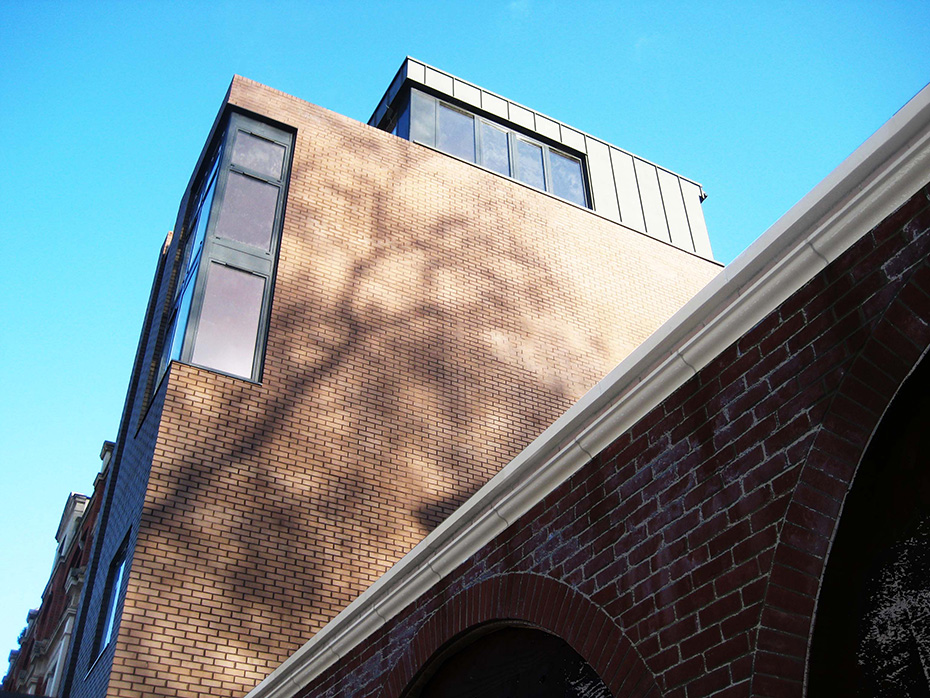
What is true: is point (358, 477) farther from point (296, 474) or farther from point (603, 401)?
point (603, 401)

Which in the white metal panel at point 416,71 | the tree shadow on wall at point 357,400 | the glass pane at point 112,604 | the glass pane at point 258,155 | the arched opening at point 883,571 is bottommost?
the arched opening at point 883,571

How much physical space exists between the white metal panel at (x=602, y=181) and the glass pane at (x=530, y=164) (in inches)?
58.0

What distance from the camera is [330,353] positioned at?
1472 cm

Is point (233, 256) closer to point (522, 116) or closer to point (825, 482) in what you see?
point (522, 116)

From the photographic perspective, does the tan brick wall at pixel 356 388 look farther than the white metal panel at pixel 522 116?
No

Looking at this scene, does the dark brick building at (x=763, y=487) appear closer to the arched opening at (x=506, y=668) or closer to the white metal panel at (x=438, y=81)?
the arched opening at (x=506, y=668)

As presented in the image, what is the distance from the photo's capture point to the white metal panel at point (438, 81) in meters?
21.0

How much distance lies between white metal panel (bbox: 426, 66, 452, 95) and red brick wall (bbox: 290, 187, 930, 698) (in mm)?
17038

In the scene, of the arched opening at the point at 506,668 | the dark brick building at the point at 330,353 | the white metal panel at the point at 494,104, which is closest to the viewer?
the arched opening at the point at 506,668

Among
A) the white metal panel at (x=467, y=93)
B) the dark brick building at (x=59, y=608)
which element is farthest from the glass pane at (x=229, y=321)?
the white metal panel at (x=467, y=93)

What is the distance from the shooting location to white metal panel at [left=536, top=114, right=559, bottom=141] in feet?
73.3

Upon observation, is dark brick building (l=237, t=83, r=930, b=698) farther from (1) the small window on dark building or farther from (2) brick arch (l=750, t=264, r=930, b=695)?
(1) the small window on dark building

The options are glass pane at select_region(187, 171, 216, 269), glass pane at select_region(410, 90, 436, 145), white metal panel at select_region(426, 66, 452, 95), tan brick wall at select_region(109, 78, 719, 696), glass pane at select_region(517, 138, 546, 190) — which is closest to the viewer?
tan brick wall at select_region(109, 78, 719, 696)

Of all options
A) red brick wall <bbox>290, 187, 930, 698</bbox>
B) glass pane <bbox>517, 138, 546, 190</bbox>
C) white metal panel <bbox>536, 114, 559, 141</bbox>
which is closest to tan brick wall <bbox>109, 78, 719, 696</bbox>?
glass pane <bbox>517, 138, 546, 190</bbox>
